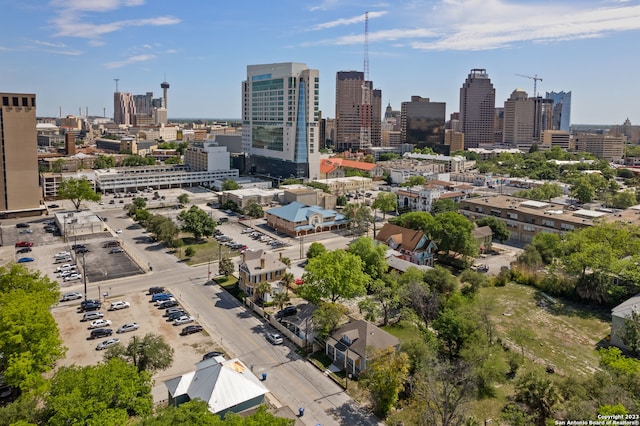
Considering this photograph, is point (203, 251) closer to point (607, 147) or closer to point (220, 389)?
point (220, 389)

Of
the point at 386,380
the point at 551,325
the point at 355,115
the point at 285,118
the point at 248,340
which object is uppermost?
the point at 355,115

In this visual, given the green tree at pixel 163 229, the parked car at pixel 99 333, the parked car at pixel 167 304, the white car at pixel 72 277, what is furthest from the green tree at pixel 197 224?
the parked car at pixel 99 333

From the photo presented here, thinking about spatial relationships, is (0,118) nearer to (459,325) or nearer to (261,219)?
(261,219)

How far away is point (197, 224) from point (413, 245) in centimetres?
2368

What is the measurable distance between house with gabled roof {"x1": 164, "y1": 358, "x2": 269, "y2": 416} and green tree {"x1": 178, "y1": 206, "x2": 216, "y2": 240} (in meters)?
29.6

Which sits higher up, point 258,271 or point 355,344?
point 258,271

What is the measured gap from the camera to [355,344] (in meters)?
26.4

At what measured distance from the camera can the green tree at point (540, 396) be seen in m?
21.3

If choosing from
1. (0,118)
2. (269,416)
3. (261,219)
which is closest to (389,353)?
(269,416)

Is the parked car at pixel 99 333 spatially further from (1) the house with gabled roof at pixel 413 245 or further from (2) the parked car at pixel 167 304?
(1) the house with gabled roof at pixel 413 245

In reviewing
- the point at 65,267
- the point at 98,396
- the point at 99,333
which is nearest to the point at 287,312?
the point at 99,333

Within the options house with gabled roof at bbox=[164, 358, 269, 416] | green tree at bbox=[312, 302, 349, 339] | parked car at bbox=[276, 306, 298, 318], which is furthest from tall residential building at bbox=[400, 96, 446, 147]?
house with gabled roof at bbox=[164, 358, 269, 416]

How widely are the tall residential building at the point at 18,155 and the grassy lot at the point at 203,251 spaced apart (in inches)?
1020

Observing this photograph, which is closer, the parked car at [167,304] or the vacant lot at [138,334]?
the vacant lot at [138,334]
